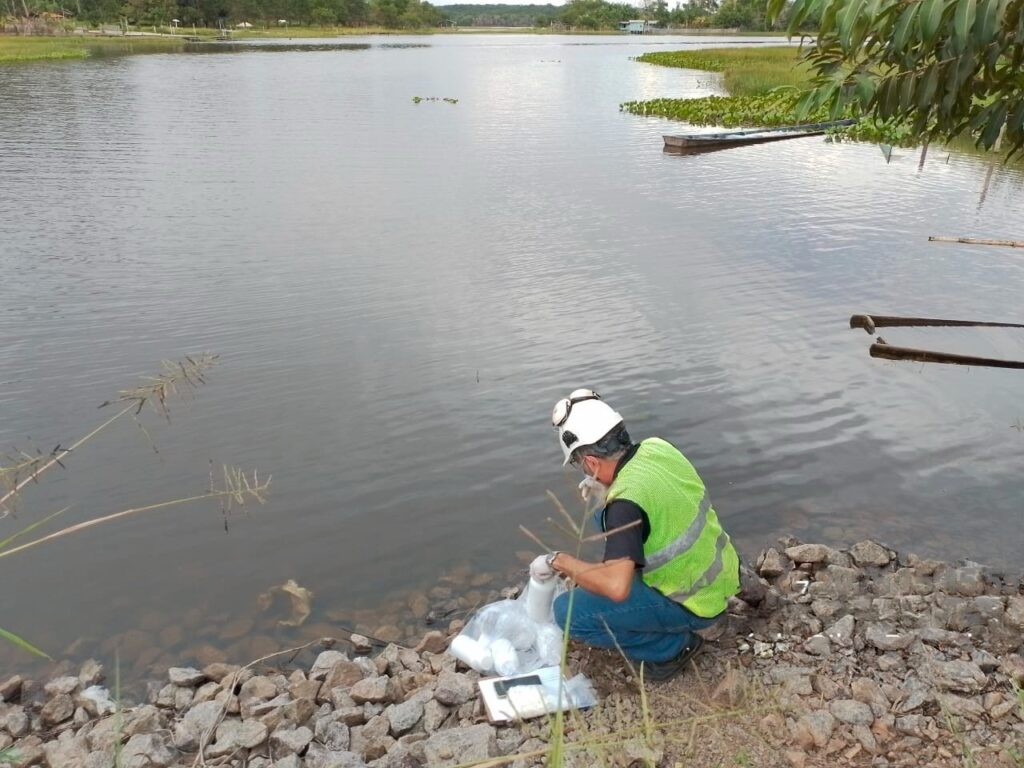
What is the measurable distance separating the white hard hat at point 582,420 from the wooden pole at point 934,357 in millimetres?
6907

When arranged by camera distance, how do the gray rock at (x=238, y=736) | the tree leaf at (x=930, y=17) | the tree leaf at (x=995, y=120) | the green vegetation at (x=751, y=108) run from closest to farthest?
Result: 1. the tree leaf at (x=930, y=17)
2. the gray rock at (x=238, y=736)
3. the tree leaf at (x=995, y=120)
4. the green vegetation at (x=751, y=108)

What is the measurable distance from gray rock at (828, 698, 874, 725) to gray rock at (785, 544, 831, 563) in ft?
6.21

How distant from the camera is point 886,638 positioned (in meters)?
4.61

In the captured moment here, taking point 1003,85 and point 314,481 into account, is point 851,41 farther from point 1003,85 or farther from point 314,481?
point 314,481

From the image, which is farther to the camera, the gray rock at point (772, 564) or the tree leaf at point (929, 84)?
the gray rock at point (772, 564)

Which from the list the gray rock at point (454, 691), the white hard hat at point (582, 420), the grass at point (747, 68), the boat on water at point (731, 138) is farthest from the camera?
the grass at point (747, 68)

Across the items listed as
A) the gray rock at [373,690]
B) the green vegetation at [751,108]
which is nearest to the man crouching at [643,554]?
the gray rock at [373,690]

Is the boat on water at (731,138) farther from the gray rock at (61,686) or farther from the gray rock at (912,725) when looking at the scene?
the gray rock at (61,686)

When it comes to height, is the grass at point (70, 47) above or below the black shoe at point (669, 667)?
below

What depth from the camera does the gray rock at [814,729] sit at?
148 inches

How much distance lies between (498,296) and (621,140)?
17847 millimetres

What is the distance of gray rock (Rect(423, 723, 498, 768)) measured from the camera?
12.6ft

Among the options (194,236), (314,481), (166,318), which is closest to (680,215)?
(194,236)

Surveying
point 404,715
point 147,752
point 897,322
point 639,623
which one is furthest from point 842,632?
point 897,322
